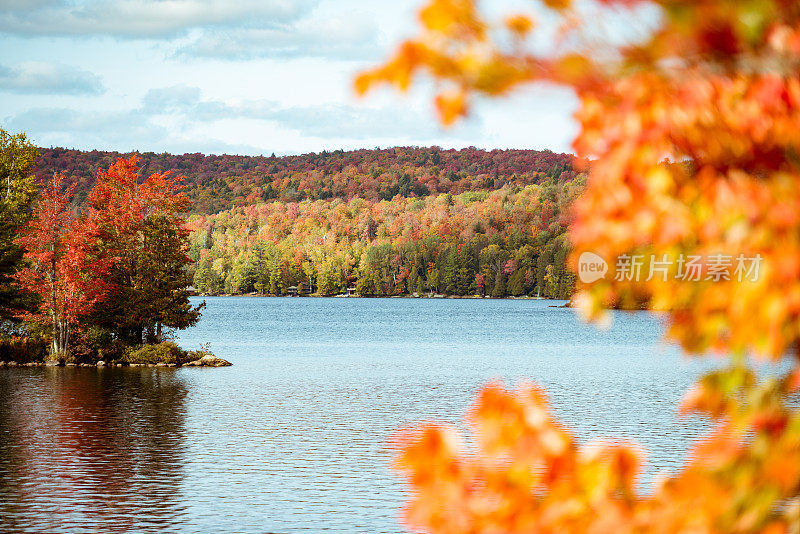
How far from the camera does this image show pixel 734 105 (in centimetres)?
261

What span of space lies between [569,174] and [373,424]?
150375 mm

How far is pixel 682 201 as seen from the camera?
8.52ft

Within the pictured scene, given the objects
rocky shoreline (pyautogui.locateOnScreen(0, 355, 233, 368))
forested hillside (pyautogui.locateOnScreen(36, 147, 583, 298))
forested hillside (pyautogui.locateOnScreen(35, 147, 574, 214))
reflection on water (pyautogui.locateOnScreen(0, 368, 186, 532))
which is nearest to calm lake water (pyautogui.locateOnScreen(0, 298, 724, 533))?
reflection on water (pyautogui.locateOnScreen(0, 368, 186, 532))

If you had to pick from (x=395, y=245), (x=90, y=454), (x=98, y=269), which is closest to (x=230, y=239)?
(x=395, y=245)

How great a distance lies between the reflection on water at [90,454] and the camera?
541 inches

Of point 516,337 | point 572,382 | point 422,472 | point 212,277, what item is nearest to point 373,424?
point 572,382

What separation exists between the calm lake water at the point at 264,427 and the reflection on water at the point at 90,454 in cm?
5

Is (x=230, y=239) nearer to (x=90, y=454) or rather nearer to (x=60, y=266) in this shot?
(x=60, y=266)

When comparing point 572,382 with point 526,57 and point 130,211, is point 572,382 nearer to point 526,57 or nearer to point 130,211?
point 130,211

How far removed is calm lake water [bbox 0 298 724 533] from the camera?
14250mm

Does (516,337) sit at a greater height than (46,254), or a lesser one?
lesser

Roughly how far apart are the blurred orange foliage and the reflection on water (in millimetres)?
11611

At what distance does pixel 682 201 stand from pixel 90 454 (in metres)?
18.3

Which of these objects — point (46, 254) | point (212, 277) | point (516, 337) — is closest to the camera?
point (46, 254)
